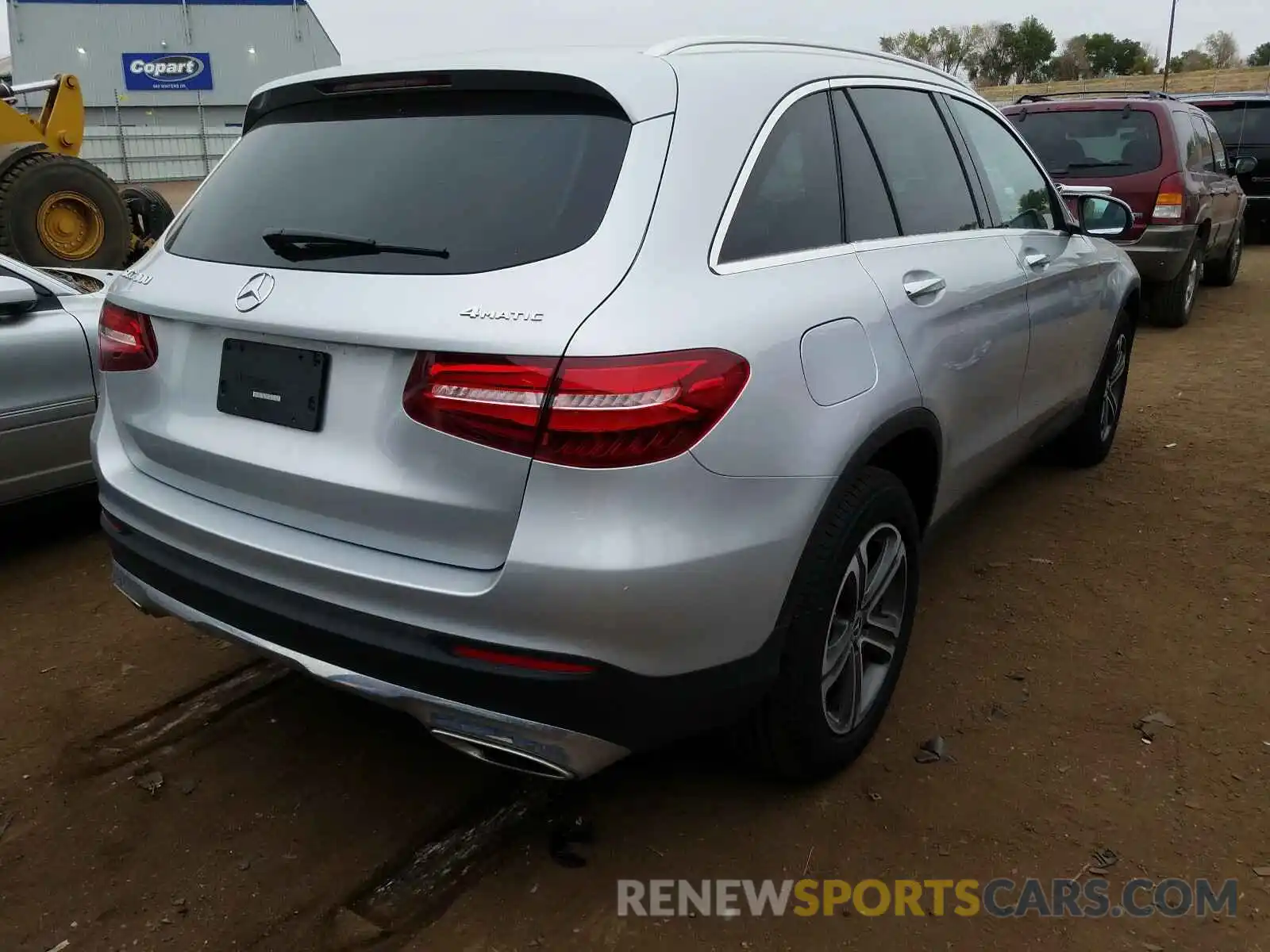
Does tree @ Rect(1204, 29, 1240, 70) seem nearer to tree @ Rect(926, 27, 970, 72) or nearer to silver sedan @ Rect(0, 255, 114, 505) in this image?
tree @ Rect(926, 27, 970, 72)

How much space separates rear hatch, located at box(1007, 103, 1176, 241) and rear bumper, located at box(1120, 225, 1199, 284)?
95 mm

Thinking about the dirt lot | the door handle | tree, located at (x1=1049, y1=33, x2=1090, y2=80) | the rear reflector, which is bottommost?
the dirt lot

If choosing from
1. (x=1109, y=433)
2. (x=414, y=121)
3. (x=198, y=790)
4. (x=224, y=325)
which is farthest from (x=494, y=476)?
(x=1109, y=433)

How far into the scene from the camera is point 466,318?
1.95m

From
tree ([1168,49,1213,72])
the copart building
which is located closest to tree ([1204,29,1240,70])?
tree ([1168,49,1213,72])

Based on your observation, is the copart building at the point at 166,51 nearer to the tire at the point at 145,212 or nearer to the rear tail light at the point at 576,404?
the tire at the point at 145,212

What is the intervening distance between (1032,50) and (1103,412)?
81.0 metres

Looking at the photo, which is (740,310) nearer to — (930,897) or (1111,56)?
(930,897)

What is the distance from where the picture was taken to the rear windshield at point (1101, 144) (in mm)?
8148

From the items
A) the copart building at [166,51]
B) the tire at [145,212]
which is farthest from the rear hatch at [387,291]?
the copart building at [166,51]

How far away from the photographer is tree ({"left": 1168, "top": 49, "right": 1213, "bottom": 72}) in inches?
3063

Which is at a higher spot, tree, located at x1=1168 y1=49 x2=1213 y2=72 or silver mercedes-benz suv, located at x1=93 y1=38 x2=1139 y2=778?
tree, located at x1=1168 y1=49 x2=1213 y2=72

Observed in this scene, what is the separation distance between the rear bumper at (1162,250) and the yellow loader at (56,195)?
805cm

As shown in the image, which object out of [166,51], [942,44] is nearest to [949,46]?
[942,44]
